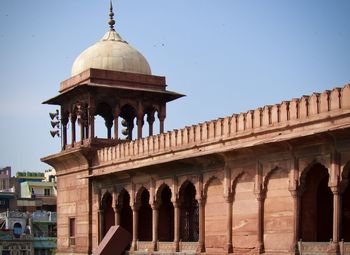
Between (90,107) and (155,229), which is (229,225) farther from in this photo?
(90,107)

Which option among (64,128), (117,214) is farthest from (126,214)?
(64,128)

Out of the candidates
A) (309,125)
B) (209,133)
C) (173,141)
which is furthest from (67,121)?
(309,125)

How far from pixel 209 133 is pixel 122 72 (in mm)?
6693

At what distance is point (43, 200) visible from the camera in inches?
→ 2648

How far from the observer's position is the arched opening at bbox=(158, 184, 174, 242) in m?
22.5

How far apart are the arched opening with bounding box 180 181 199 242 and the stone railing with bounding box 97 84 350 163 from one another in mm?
1677

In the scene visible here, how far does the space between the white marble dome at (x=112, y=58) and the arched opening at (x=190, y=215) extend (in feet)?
16.7

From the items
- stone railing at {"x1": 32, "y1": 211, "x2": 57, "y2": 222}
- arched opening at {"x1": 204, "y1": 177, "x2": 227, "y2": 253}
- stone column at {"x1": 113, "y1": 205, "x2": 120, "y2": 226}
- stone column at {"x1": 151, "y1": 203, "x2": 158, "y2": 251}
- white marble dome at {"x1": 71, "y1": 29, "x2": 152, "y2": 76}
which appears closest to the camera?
arched opening at {"x1": 204, "y1": 177, "x2": 227, "y2": 253}

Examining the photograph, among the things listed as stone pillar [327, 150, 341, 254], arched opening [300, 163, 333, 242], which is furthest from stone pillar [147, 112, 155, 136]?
stone pillar [327, 150, 341, 254]

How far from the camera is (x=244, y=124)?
17.0 m

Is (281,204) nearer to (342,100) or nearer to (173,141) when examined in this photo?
(342,100)

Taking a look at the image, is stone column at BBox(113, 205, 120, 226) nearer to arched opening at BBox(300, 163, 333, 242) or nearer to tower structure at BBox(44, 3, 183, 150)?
tower structure at BBox(44, 3, 183, 150)

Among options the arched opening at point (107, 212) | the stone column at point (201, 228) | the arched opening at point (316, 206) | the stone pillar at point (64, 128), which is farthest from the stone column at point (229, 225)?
the stone pillar at point (64, 128)

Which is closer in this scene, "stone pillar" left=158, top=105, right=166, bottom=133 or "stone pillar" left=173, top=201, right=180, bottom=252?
"stone pillar" left=173, top=201, right=180, bottom=252
